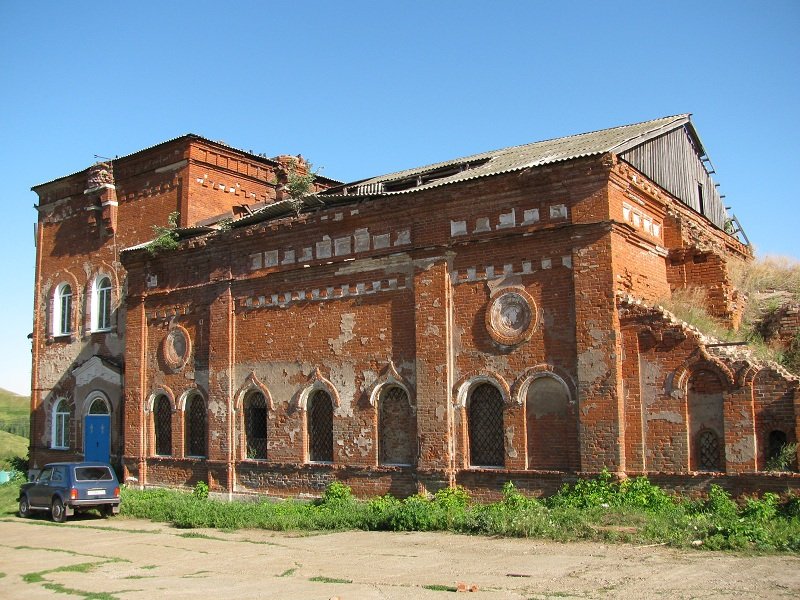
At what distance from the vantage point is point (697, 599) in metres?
8.36

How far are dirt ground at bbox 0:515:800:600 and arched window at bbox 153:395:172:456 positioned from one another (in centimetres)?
613

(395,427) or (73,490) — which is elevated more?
(395,427)

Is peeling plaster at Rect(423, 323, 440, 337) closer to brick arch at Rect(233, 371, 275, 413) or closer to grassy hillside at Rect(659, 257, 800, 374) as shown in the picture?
grassy hillside at Rect(659, 257, 800, 374)

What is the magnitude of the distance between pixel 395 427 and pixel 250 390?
439 cm

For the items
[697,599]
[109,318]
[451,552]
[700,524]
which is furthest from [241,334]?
[697,599]

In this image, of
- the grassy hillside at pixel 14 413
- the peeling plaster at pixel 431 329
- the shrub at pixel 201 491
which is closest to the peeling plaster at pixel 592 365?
the peeling plaster at pixel 431 329

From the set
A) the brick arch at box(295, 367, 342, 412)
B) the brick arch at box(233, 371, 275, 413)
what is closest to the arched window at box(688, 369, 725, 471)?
the brick arch at box(295, 367, 342, 412)

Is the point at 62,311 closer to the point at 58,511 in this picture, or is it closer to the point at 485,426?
the point at 58,511

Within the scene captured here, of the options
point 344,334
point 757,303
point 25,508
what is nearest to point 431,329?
point 344,334

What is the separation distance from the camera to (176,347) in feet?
68.0

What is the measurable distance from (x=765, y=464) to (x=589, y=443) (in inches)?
108

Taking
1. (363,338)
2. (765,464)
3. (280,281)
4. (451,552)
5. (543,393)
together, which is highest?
(280,281)

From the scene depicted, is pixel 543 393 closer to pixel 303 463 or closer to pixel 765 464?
pixel 765 464

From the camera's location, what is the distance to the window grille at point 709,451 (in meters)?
12.7
